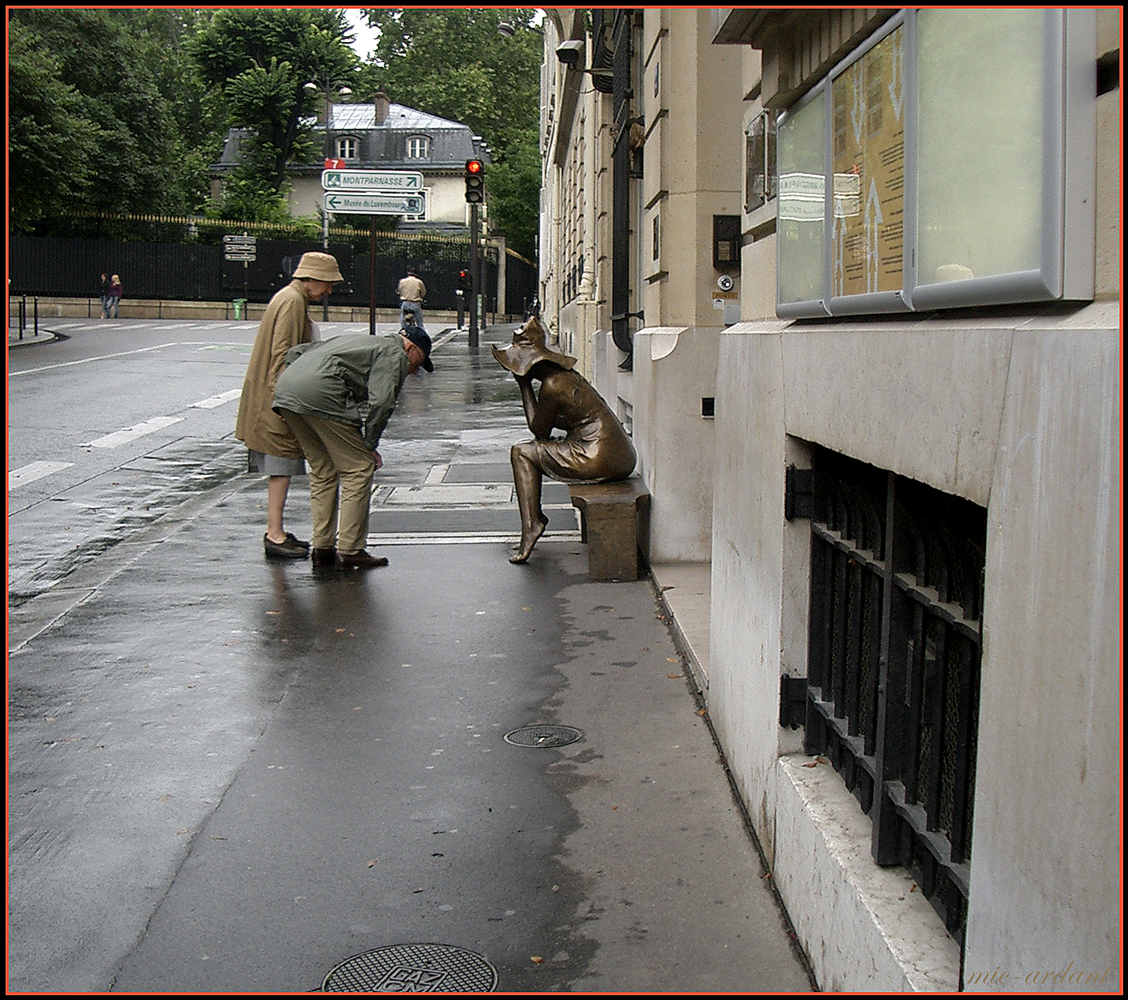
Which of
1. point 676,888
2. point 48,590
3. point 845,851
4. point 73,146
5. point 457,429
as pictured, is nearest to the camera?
point 845,851

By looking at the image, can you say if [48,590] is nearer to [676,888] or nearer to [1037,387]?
[676,888]

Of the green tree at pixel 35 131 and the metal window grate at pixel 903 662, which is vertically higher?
the green tree at pixel 35 131

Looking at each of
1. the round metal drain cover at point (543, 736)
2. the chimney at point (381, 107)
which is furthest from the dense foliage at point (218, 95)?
the round metal drain cover at point (543, 736)

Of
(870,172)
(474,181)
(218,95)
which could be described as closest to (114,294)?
(474,181)

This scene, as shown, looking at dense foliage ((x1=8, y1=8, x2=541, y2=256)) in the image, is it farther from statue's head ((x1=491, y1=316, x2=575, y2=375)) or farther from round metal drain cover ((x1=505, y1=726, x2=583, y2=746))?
round metal drain cover ((x1=505, y1=726, x2=583, y2=746))

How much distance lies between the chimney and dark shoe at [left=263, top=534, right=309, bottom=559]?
7560 centimetres

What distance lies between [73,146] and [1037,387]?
3781cm

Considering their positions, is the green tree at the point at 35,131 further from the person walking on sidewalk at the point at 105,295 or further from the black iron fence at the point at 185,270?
the black iron fence at the point at 185,270

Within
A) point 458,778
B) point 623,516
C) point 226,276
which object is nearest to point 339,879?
point 458,778

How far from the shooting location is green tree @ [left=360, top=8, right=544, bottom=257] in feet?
286

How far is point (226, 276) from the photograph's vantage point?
53438mm

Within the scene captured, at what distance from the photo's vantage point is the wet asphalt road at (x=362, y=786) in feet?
11.8

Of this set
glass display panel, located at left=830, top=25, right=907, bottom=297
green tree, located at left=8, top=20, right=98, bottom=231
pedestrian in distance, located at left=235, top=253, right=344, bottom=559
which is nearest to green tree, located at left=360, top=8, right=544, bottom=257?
green tree, located at left=8, top=20, right=98, bottom=231

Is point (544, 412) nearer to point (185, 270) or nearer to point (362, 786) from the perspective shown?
point (362, 786)
